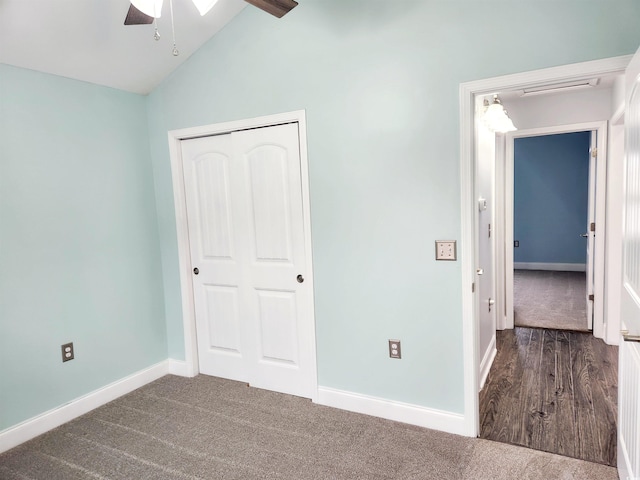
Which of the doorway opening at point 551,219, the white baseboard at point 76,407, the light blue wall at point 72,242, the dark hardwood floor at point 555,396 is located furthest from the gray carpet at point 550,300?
the light blue wall at point 72,242

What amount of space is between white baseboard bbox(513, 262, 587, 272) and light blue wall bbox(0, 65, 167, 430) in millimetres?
6505

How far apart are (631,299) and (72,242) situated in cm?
315

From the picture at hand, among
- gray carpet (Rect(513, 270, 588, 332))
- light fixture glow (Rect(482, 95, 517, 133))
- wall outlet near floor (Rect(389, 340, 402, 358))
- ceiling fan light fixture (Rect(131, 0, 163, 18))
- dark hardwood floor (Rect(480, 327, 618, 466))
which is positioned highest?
ceiling fan light fixture (Rect(131, 0, 163, 18))

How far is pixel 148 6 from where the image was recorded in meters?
1.61

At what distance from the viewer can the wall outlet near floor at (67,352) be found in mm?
2771

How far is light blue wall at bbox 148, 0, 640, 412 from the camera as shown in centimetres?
215

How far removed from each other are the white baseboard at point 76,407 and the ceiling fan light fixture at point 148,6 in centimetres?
250

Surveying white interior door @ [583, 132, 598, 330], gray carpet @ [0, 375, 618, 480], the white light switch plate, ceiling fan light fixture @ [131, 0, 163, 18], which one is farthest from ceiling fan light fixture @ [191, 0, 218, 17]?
white interior door @ [583, 132, 598, 330]

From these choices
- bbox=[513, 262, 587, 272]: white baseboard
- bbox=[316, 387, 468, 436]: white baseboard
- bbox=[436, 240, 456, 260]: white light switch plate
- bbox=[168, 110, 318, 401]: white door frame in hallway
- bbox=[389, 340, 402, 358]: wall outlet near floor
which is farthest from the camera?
bbox=[513, 262, 587, 272]: white baseboard

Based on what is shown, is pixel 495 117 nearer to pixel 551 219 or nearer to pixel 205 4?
pixel 205 4

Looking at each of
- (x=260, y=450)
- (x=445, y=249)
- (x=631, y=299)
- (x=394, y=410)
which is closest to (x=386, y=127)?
(x=445, y=249)

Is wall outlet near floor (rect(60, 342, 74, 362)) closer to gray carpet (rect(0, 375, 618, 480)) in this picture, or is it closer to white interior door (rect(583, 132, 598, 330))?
gray carpet (rect(0, 375, 618, 480))

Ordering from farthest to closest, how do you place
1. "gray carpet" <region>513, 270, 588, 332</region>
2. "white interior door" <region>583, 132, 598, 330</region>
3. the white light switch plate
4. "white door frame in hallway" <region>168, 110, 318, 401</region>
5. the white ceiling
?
"gray carpet" <region>513, 270, 588, 332</region>, "white interior door" <region>583, 132, 598, 330</region>, "white door frame in hallway" <region>168, 110, 318, 401</region>, the white light switch plate, the white ceiling

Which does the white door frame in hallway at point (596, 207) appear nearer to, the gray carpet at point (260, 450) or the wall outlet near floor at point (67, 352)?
the gray carpet at point (260, 450)
